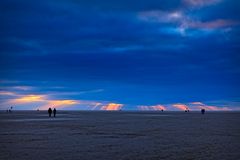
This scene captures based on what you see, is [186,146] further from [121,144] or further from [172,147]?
[121,144]

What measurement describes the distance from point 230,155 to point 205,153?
1.32m

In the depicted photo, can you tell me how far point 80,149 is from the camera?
1911 centimetres

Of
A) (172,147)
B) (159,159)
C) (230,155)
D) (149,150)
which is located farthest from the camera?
(172,147)

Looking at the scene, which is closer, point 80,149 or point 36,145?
point 80,149

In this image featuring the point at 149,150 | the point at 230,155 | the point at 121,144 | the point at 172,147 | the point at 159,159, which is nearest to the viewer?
the point at 159,159

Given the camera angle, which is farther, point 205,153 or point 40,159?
point 205,153

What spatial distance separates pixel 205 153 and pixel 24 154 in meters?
9.73

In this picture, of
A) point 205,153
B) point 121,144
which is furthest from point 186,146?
point 121,144

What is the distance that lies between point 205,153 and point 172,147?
2.67m

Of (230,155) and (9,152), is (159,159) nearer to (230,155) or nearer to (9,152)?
(230,155)

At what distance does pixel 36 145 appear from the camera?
20.8 meters

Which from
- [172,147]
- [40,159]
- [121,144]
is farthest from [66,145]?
[172,147]

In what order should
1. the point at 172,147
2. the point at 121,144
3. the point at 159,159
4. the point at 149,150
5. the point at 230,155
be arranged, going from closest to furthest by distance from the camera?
the point at 159,159, the point at 230,155, the point at 149,150, the point at 172,147, the point at 121,144

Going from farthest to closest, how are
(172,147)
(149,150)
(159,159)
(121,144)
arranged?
(121,144) < (172,147) < (149,150) < (159,159)
